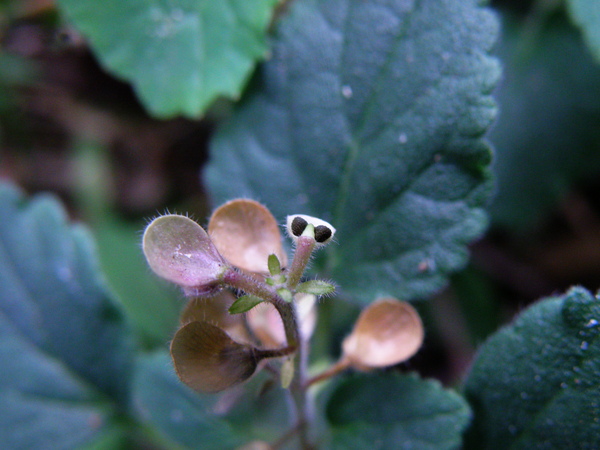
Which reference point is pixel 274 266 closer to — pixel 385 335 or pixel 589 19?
pixel 385 335

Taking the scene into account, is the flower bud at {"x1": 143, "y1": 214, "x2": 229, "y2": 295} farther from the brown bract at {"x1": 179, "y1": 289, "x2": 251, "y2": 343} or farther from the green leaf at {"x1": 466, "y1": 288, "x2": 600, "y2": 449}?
the green leaf at {"x1": 466, "y1": 288, "x2": 600, "y2": 449}

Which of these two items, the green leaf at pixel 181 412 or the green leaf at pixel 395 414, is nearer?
the green leaf at pixel 395 414

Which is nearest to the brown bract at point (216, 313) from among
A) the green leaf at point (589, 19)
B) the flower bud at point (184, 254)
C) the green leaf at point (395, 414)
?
the flower bud at point (184, 254)

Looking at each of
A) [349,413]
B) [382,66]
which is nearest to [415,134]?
[382,66]

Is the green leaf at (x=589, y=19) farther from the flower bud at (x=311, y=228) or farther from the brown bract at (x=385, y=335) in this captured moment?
the flower bud at (x=311, y=228)

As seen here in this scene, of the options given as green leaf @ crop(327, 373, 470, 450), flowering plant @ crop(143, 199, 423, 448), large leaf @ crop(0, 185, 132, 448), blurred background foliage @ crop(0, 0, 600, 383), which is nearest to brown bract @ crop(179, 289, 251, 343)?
flowering plant @ crop(143, 199, 423, 448)

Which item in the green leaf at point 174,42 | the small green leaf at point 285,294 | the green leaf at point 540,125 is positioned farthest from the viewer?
the green leaf at point 540,125
